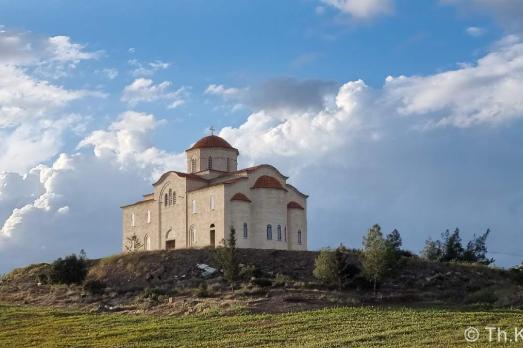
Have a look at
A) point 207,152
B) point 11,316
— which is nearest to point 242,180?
point 207,152

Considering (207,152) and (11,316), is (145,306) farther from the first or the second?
(207,152)

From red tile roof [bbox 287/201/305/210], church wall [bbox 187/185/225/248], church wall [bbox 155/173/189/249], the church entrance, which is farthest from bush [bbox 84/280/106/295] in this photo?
red tile roof [bbox 287/201/305/210]

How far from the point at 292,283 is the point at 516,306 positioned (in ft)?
43.7

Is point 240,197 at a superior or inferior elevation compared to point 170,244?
superior

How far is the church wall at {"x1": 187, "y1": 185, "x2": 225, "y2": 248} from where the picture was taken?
195 feet

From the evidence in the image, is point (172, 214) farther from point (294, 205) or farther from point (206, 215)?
point (294, 205)

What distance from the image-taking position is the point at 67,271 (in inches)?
2200

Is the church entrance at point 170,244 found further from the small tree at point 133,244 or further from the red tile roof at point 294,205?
the red tile roof at point 294,205

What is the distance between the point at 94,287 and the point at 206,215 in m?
11.3

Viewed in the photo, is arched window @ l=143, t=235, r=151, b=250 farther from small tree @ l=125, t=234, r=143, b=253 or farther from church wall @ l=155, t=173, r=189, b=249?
church wall @ l=155, t=173, r=189, b=249

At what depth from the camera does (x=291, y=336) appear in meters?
34.8

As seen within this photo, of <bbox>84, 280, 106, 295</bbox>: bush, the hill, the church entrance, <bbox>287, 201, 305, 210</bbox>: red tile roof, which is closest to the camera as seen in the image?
the hill

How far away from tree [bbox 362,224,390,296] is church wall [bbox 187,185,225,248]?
1295 centimetres

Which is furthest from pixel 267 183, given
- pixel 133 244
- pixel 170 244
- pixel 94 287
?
pixel 94 287
